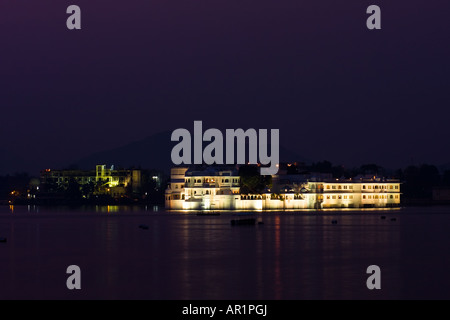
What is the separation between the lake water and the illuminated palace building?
8356cm

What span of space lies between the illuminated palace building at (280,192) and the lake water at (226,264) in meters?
83.6

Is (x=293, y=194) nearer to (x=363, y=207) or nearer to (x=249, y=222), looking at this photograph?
(x=363, y=207)

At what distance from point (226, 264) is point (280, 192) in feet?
397

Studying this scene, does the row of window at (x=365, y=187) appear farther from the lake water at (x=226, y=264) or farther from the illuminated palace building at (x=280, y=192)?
the lake water at (x=226, y=264)

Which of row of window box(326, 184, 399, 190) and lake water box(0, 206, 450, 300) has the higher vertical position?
row of window box(326, 184, 399, 190)

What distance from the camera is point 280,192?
169 m

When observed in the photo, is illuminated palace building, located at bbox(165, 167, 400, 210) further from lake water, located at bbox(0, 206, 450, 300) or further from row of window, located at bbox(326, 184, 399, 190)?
lake water, located at bbox(0, 206, 450, 300)

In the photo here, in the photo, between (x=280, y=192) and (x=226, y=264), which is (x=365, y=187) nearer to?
(x=280, y=192)

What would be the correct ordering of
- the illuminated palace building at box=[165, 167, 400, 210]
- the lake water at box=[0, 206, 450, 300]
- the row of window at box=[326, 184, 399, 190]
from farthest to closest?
the row of window at box=[326, 184, 399, 190]
the illuminated palace building at box=[165, 167, 400, 210]
the lake water at box=[0, 206, 450, 300]

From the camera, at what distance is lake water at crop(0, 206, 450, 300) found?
36.4 m

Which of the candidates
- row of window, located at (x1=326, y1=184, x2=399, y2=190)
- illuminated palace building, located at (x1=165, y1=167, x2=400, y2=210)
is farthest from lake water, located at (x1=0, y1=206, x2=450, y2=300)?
row of window, located at (x1=326, y1=184, x2=399, y2=190)

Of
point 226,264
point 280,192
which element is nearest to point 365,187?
point 280,192

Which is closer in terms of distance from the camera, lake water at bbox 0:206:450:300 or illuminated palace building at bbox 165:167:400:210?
lake water at bbox 0:206:450:300
